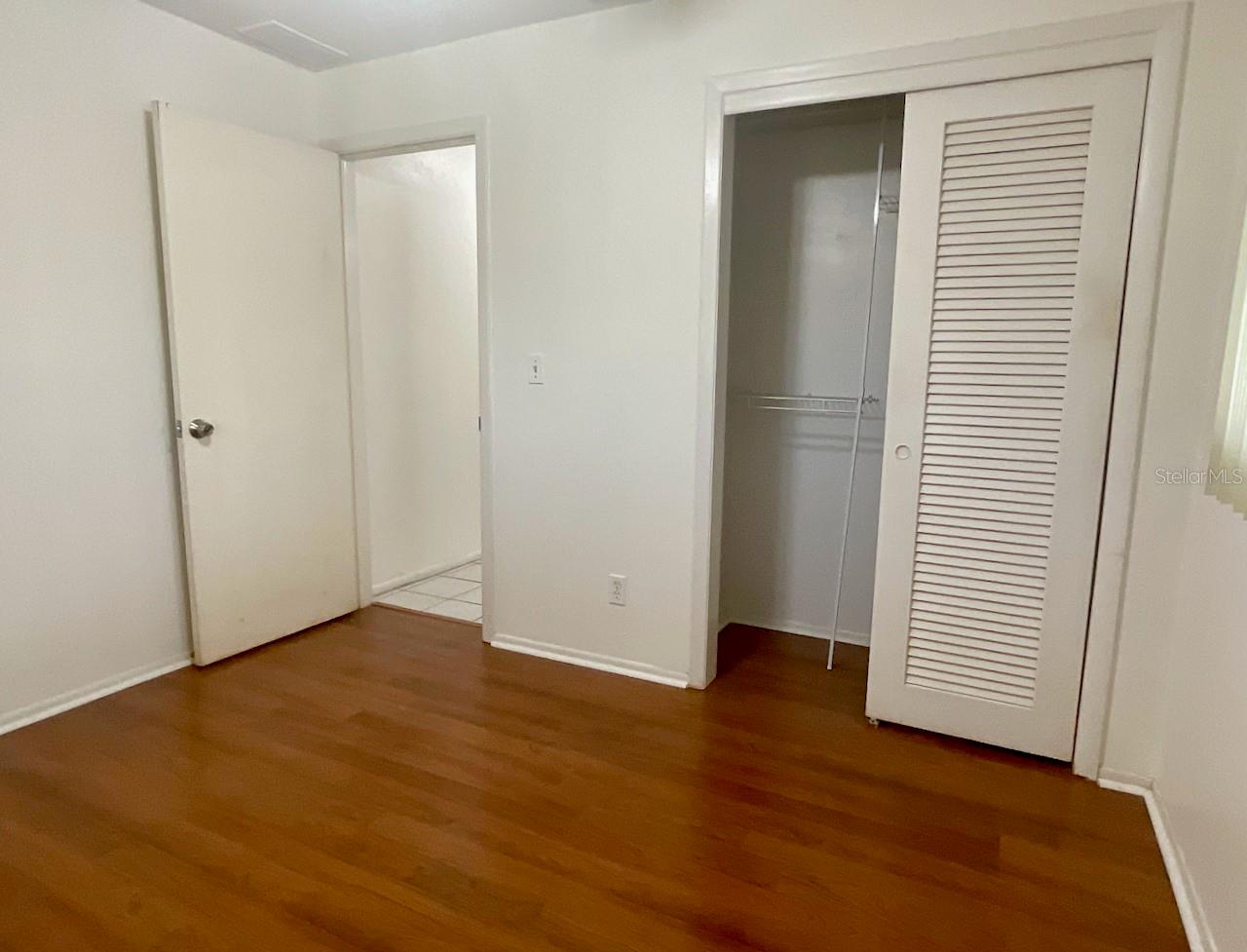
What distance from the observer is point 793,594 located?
344 centimetres

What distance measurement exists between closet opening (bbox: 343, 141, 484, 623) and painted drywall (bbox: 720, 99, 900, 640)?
128cm

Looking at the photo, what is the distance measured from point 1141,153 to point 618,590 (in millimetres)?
2142

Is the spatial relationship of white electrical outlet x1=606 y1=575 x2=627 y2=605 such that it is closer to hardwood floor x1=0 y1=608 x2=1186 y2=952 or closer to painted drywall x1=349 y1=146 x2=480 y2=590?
hardwood floor x1=0 y1=608 x2=1186 y2=952

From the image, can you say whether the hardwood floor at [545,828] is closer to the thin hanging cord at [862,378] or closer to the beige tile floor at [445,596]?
the thin hanging cord at [862,378]

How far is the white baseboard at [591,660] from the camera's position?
2877mm

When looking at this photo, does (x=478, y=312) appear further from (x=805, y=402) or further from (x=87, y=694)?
(x=87, y=694)

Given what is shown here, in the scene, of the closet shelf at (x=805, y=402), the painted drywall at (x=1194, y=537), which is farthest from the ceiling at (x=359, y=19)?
the painted drywall at (x=1194, y=537)

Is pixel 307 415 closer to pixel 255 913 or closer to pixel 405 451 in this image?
pixel 405 451

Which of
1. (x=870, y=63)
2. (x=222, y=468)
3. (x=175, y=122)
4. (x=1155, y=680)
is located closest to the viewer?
(x=1155, y=680)

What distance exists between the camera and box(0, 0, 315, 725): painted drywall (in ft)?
7.90

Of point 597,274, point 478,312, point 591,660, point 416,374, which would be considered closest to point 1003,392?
point 597,274

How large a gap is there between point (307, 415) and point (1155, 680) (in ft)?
10.7

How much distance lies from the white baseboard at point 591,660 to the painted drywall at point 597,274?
1.2 inches

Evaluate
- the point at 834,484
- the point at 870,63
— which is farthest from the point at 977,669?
the point at 870,63
